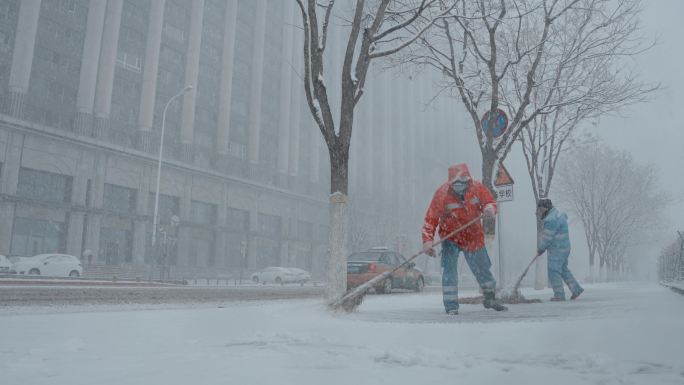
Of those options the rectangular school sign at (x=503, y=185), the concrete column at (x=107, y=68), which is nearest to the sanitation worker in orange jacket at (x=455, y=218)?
the rectangular school sign at (x=503, y=185)

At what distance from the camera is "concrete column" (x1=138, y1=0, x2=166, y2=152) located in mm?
36625

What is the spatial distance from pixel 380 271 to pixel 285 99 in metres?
35.9

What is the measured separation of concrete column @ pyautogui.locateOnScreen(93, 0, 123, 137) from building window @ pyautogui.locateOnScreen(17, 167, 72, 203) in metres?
3.94

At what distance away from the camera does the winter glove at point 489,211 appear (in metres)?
5.73

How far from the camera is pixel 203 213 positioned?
41.0 m

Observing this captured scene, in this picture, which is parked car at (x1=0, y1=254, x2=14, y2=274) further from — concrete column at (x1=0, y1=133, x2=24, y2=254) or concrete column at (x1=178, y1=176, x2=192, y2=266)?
concrete column at (x1=178, y1=176, x2=192, y2=266)

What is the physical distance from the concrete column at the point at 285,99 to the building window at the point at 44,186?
20.6m

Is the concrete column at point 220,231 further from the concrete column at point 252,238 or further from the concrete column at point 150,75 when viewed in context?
the concrete column at point 150,75

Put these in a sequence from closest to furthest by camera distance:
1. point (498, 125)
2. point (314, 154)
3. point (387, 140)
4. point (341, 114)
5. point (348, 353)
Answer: point (348, 353) → point (341, 114) → point (498, 125) → point (314, 154) → point (387, 140)

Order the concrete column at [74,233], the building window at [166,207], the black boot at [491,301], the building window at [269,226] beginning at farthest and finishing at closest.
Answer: the building window at [269,226]
the building window at [166,207]
the concrete column at [74,233]
the black boot at [491,301]

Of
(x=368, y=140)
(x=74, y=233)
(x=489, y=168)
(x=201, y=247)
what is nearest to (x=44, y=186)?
(x=74, y=233)

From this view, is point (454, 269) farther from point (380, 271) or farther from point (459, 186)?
point (380, 271)

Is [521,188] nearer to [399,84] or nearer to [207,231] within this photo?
[399,84]

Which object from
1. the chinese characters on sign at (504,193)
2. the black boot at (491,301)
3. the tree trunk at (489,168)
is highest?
the tree trunk at (489,168)
